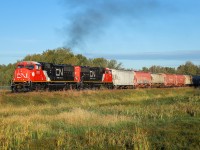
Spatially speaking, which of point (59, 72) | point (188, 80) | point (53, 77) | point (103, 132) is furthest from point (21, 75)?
point (188, 80)

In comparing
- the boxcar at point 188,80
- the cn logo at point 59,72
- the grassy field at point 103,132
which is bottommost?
the grassy field at point 103,132

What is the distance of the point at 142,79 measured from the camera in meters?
70.7

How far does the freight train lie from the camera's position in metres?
39.1

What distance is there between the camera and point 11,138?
15320 mm

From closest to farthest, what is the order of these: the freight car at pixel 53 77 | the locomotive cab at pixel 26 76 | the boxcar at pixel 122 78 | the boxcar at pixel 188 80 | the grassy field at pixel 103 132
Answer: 1. the grassy field at pixel 103 132
2. the locomotive cab at pixel 26 76
3. the freight car at pixel 53 77
4. the boxcar at pixel 122 78
5. the boxcar at pixel 188 80

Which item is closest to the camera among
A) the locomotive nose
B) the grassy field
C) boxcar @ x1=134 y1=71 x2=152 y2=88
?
the grassy field

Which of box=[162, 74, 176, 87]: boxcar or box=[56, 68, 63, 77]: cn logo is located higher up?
box=[56, 68, 63, 77]: cn logo

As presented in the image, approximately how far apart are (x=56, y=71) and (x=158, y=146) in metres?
30.8

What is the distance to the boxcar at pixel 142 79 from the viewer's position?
2676 inches

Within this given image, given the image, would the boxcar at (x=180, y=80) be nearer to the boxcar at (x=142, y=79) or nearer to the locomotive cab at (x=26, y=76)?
the boxcar at (x=142, y=79)

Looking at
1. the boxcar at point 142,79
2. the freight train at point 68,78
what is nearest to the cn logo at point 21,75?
the freight train at point 68,78

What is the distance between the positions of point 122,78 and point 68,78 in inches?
703

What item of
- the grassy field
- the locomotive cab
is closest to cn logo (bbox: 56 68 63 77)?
the locomotive cab

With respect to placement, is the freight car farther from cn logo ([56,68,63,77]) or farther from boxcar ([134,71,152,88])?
boxcar ([134,71,152,88])
